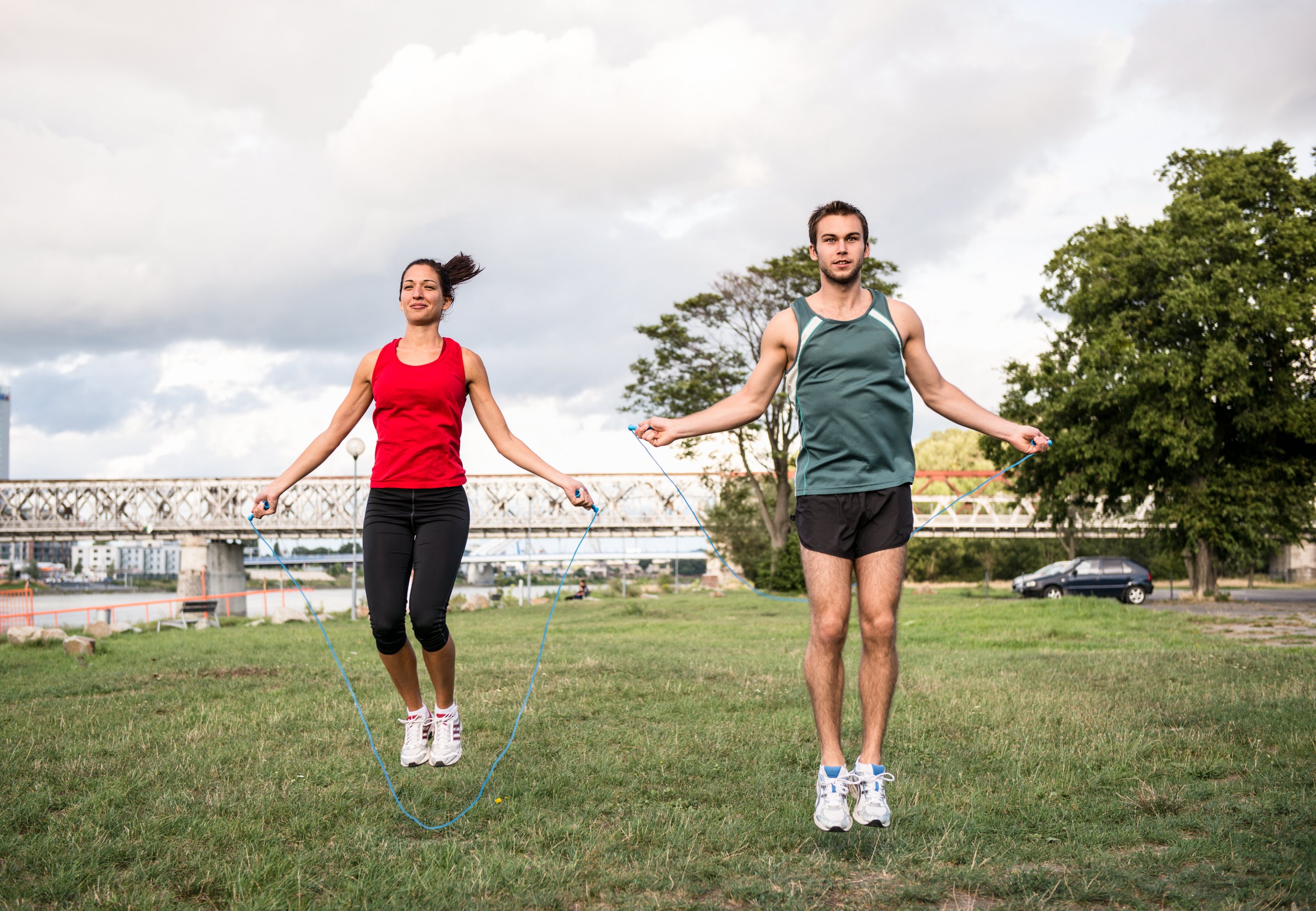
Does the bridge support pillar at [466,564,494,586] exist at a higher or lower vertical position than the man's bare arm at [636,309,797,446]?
lower

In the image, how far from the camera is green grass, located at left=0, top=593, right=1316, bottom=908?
345 cm

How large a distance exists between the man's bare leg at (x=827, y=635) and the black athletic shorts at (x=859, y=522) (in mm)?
66

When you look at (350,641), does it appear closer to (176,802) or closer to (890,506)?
(176,802)

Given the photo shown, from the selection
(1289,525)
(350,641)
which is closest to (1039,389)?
(1289,525)

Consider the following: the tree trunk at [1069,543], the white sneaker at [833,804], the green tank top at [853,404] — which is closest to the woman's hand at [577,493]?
the green tank top at [853,404]

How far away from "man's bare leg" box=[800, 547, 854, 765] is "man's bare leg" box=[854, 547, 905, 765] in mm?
83

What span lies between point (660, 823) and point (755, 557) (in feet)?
164

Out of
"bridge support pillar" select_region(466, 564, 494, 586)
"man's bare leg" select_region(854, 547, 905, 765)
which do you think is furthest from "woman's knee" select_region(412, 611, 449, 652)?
"bridge support pillar" select_region(466, 564, 494, 586)

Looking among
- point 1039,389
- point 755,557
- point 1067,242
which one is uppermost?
point 1067,242

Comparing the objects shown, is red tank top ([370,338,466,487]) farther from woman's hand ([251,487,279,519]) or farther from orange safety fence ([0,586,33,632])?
orange safety fence ([0,586,33,632])

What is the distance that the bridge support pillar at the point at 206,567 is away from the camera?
58344mm

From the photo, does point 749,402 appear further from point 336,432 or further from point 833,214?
point 336,432

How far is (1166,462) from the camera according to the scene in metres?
25.1

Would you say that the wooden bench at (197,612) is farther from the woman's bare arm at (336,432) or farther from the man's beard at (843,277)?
the man's beard at (843,277)
